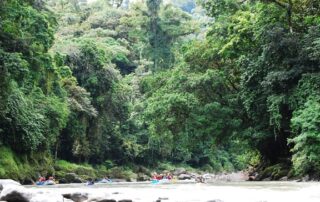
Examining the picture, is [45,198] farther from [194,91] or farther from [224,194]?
[194,91]

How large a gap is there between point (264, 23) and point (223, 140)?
6644 millimetres

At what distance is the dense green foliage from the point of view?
1786 cm

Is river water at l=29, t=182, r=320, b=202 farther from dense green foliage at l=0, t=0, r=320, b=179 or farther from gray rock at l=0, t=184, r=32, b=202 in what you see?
dense green foliage at l=0, t=0, r=320, b=179

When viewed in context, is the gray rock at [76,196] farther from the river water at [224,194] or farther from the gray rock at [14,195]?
the gray rock at [14,195]

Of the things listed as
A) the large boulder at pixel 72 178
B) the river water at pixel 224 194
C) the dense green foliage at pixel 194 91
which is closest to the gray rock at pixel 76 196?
the river water at pixel 224 194

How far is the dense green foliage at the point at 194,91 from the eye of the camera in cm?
1786

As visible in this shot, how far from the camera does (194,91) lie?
77.9 feet

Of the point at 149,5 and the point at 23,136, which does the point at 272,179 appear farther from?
the point at 149,5

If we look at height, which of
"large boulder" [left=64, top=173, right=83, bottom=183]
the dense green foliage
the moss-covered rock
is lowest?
"large boulder" [left=64, top=173, right=83, bottom=183]

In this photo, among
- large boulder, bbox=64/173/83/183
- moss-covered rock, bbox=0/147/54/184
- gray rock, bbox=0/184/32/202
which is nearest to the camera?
gray rock, bbox=0/184/32/202

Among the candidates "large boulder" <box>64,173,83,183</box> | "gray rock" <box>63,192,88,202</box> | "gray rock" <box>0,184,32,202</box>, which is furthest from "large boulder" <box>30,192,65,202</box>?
"large boulder" <box>64,173,83,183</box>

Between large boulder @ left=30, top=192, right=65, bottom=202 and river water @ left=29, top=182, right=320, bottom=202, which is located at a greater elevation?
large boulder @ left=30, top=192, right=65, bottom=202

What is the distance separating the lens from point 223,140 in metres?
24.0

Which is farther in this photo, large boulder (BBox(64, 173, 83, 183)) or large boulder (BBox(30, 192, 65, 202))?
large boulder (BBox(64, 173, 83, 183))
